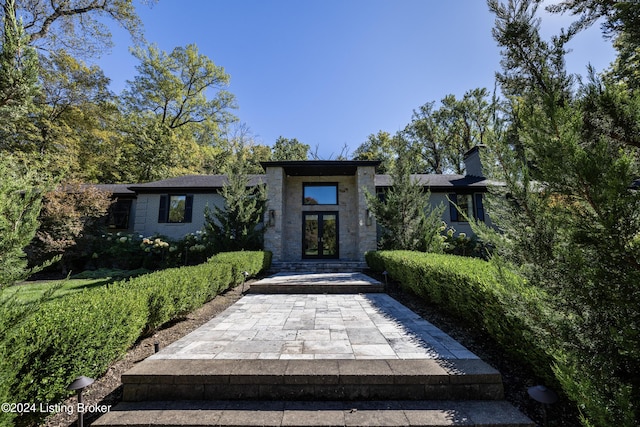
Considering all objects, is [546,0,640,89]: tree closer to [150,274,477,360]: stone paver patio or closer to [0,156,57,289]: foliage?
[150,274,477,360]: stone paver patio

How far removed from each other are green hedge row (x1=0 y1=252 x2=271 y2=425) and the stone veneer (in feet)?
21.2

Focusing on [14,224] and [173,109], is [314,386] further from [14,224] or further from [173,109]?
[173,109]

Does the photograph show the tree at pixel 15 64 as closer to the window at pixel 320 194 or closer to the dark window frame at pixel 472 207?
the window at pixel 320 194

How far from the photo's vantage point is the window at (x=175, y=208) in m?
12.2

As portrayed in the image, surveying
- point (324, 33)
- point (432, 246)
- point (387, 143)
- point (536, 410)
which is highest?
point (387, 143)

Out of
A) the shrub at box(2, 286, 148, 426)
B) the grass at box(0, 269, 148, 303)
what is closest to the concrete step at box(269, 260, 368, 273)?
the grass at box(0, 269, 148, 303)

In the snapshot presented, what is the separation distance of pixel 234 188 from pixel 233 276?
4.45 meters

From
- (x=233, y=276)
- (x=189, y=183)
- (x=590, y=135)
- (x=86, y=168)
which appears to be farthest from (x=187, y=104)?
(x=590, y=135)

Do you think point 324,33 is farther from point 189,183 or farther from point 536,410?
point 536,410

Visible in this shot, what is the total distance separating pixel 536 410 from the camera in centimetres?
226

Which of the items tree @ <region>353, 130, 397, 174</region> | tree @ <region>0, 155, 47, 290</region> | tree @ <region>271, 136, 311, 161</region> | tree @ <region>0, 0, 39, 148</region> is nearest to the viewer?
tree @ <region>0, 155, 47, 290</region>

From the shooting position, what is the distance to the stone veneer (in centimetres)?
1068

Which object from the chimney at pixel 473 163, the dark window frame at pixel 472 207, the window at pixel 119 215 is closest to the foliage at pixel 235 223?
the window at pixel 119 215

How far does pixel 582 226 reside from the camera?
138 cm
